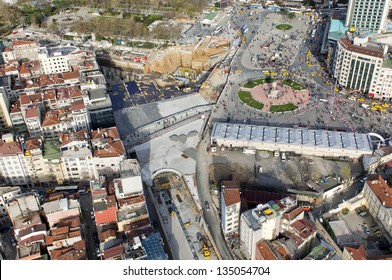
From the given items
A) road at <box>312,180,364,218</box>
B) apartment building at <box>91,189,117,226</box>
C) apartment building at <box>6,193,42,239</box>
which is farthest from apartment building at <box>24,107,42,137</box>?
road at <box>312,180,364,218</box>

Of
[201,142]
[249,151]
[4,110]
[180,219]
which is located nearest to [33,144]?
[4,110]

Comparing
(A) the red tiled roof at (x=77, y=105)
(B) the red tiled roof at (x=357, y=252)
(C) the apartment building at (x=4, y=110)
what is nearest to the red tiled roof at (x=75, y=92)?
(A) the red tiled roof at (x=77, y=105)

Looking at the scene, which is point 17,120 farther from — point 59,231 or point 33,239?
point 59,231

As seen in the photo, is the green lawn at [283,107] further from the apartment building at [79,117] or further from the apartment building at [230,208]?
the apartment building at [79,117]

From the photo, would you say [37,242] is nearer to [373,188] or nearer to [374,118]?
[373,188]

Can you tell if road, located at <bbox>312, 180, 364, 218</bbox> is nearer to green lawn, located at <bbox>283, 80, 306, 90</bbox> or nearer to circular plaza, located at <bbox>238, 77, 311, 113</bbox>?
circular plaza, located at <bbox>238, 77, 311, 113</bbox>
